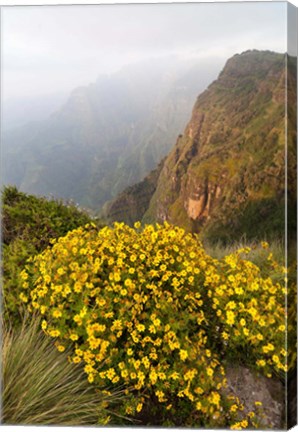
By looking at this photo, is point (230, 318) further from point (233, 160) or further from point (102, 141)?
point (102, 141)

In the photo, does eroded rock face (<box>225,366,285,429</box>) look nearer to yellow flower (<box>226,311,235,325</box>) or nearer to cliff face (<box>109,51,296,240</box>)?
yellow flower (<box>226,311,235,325</box>)

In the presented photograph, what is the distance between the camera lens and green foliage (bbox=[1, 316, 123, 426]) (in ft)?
14.1

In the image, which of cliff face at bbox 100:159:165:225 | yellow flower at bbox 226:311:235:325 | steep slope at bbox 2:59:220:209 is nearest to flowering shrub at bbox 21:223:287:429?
yellow flower at bbox 226:311:235:325

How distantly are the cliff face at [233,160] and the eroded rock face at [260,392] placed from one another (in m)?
0.98

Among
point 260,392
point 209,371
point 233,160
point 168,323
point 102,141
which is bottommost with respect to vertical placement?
point 260,392

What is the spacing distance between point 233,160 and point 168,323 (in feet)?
4.09

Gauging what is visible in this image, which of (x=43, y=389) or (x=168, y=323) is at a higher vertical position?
(x=168, y=323)

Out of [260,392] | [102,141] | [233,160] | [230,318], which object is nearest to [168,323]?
[230,318]

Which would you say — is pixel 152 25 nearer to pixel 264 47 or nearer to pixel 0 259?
pixel 264 47

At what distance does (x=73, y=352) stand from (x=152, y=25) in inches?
95.6

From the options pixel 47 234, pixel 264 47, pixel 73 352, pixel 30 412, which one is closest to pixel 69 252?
pixel 47 234

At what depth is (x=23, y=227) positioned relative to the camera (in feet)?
15.4

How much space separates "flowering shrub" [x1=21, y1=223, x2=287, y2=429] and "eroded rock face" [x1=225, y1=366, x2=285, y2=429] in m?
0.06

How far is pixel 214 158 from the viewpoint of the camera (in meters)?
4.46
